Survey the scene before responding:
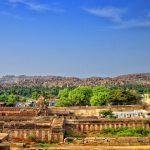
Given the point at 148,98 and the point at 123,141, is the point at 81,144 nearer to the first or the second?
the point at 123,141

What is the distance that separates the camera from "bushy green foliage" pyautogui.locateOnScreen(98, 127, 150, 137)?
50022 millimetres

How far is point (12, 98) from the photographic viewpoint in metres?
104

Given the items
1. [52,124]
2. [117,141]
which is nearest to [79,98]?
[52,124]

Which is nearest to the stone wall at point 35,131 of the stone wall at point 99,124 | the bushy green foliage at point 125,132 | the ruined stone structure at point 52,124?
the ruined stone structure at point 52,124

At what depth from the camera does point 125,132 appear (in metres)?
51.1

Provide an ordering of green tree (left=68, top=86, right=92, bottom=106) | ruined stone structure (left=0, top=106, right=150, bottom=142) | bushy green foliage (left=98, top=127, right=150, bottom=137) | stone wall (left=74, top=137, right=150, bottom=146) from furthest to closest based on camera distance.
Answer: green tree (left=68, top=86, right=92, bottom=106) → bushy green foliage (left=98, top=127, right=150, bottom=137) → ruined stone structure (left=0, top=106, right=150, bottom=142) → stone wall (left=74, top=137, right=150, bottom=146)

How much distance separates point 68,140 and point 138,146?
246 inches

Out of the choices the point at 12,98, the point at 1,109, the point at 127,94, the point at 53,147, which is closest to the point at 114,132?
the point at 53,147

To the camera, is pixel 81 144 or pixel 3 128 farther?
pixel 3 128

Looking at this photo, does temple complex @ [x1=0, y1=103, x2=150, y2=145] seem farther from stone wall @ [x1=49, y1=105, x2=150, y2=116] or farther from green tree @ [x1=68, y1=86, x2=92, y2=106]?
green tree @ [x1=68, y1=86, x2=92, y2=106]

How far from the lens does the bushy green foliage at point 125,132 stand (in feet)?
164

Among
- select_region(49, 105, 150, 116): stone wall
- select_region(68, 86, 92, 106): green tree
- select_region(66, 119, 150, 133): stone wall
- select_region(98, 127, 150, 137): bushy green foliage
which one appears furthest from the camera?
select_region(68, 86, 92, 106): green tree

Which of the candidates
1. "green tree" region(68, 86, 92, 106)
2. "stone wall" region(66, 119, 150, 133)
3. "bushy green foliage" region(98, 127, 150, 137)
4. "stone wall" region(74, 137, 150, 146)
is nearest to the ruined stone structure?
"stone wall" region(66, 119, 150, 133)

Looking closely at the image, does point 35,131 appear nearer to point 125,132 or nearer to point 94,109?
point 125,132
